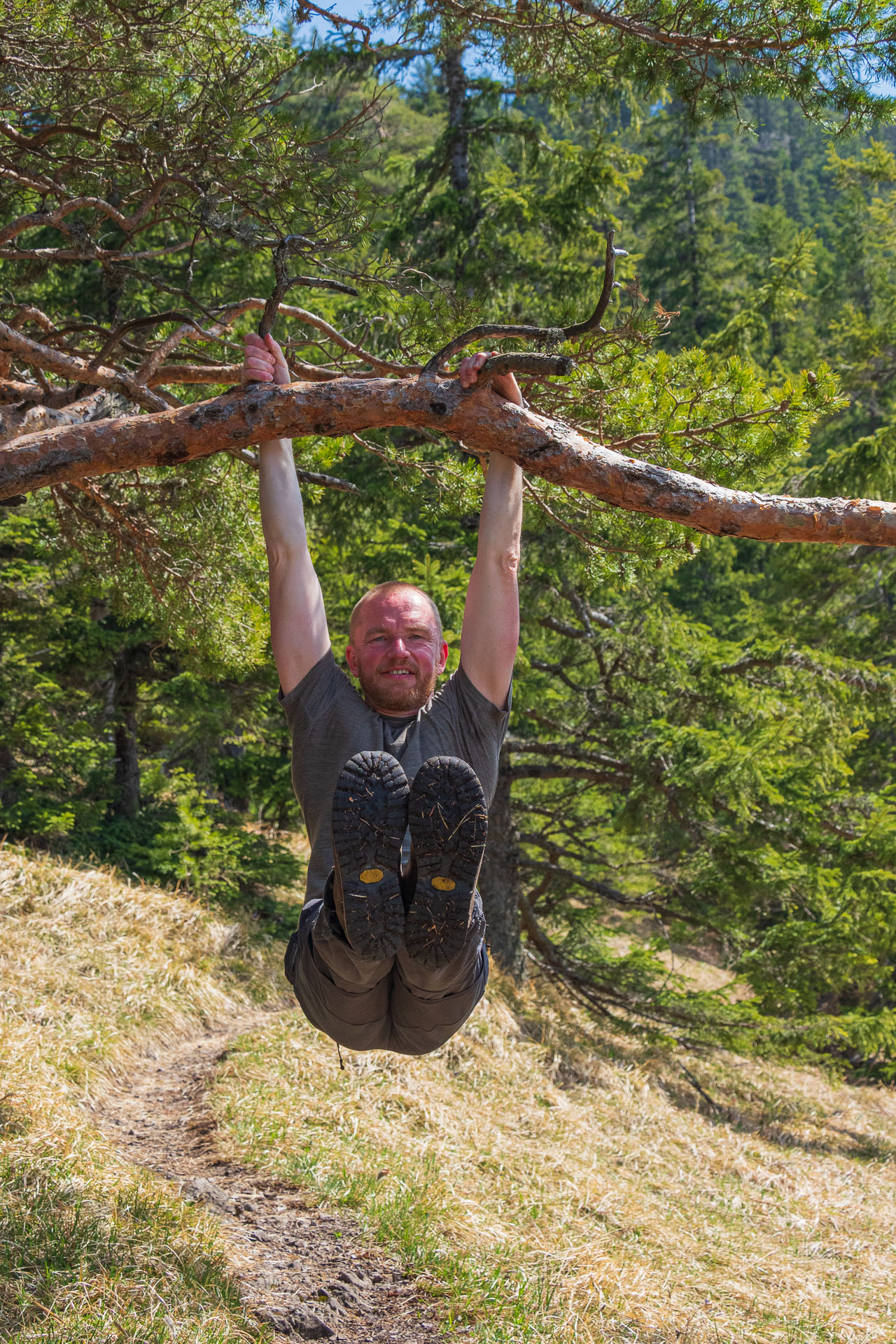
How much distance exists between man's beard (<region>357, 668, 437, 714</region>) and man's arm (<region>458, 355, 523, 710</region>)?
0.16 metres

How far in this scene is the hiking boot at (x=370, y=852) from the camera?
2.57 m

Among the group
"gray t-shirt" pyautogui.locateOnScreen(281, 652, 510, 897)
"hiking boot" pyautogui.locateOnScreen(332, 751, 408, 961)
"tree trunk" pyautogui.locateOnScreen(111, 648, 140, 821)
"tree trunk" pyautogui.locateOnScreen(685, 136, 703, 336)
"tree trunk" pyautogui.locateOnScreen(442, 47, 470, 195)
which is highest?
"tree trunk" pyautogui.locateOnScreen(685, 136, 703, 336)

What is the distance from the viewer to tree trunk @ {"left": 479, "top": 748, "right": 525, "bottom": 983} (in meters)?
10.5

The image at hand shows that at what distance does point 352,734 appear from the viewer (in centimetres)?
307

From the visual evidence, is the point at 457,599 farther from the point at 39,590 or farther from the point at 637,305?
the point at 637,305

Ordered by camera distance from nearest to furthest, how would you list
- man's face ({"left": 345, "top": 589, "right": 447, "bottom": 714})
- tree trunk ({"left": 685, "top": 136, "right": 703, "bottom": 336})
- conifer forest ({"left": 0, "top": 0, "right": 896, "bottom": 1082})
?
man's face ({"left": 345, "top": 589, "right": 447, "bottom": 714})
conifer forest ({"left": 0, "top": 0, "right": 896, "bottom": 1082})
tree trunk ({"left": 685, "top": 136, "right": 703, "bottom": 336})

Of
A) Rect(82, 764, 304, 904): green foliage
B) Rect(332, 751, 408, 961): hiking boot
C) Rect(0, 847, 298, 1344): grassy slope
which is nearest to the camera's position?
Rect(332, 751, 408, 961): hiking boot

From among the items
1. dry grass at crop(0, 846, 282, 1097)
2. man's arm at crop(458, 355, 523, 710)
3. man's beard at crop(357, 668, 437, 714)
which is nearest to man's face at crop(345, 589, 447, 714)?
man's beard at crop(357, 668, 437, 714)

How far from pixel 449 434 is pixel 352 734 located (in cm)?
101

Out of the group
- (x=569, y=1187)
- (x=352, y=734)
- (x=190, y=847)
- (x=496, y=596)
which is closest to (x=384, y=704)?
(x=352, y=734)

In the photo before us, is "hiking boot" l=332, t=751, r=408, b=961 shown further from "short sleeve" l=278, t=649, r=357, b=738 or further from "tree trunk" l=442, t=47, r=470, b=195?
"tree trunk" l=442, t=47, r=470, b=195

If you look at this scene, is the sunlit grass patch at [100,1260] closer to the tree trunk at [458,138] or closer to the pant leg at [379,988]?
the pant leg at [379,988]

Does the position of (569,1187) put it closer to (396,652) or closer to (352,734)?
(352,734)

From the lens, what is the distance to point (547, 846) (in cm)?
1152
